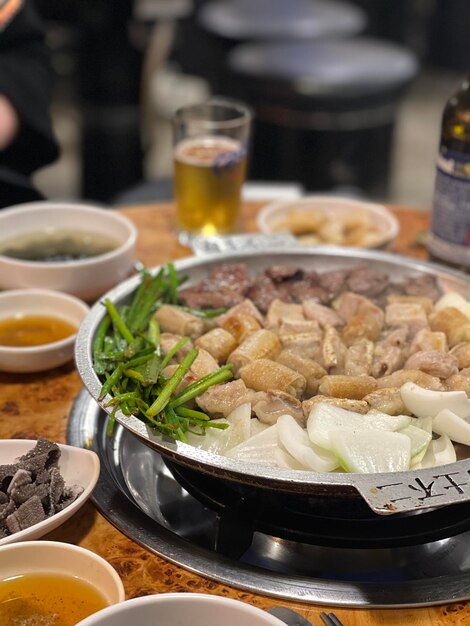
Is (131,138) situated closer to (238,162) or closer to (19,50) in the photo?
(19,50)

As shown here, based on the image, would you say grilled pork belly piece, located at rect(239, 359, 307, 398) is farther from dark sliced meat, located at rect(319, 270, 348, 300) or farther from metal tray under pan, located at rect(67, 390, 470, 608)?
dark sliced meat, located at rect(319, 270, 348, 300)

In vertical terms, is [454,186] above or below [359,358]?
above

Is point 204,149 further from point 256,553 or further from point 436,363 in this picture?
point 256,553

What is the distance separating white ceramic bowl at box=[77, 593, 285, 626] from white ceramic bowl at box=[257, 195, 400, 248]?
57.7 inches

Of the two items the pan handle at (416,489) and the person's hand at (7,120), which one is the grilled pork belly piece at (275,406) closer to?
the pan handle at (416,489)

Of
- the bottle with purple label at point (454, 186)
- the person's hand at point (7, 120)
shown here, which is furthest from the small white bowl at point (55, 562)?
the person's hand at point (7, 120)

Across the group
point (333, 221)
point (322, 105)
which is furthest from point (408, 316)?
point (322, 105)

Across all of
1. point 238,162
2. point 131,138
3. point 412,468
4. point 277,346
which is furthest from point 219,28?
point 412,468

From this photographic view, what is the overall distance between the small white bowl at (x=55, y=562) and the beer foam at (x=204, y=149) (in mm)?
1507

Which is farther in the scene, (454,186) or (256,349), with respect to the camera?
(454,186)

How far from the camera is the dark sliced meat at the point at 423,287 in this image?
2012 millimetres

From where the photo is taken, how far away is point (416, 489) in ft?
4.21

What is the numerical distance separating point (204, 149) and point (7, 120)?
2.43ft

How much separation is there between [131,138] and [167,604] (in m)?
4.75
